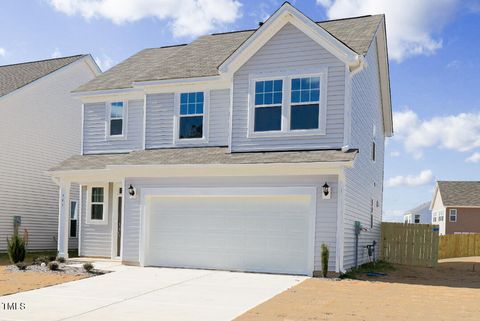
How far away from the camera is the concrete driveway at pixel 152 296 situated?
9516 mm

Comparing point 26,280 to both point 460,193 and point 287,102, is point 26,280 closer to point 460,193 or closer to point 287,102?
point 287,102

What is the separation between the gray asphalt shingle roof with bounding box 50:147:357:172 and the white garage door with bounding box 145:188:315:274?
0.93 m

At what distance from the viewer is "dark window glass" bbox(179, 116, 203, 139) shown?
721 inches

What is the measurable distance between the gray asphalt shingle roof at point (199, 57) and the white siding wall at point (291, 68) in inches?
43.2

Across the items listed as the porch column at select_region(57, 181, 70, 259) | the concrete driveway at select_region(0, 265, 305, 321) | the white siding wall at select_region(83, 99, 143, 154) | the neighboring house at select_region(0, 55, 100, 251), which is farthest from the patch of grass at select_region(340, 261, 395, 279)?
the neighboring house at select_region(0, 55, 100, 251)

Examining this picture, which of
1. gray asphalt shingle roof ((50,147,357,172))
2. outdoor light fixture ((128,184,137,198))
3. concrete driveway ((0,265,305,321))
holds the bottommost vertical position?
concrete driveway ((0,265,305,321))

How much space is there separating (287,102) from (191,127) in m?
3.80

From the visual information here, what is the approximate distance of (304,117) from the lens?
16188 millimetres

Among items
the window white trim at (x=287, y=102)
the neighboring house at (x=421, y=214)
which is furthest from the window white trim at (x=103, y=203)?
the neighboring house at (x=421, y=214)

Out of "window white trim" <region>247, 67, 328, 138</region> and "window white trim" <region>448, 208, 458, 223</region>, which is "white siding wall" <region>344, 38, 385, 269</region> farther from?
"window white trim" <region>448, 208, 458, 223</region>

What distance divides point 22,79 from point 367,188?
674 inches

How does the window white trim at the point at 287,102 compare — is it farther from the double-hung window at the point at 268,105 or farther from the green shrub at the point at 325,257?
the green shrub at the point at 325,257

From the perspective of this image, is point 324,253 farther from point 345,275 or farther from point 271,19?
point 271,19

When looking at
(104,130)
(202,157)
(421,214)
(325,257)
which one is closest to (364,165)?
(325,257)
